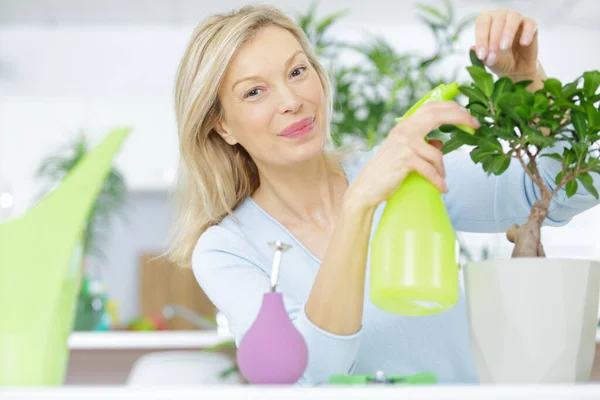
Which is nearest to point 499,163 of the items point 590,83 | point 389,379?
point 590,83

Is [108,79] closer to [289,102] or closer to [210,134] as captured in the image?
[210,134]

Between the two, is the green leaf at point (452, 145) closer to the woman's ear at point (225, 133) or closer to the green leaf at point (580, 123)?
the green leaf at point (580, 123)

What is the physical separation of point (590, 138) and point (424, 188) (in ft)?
0.62

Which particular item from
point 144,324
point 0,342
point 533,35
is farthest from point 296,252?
point 144,324

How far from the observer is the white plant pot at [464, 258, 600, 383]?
71 centimetres

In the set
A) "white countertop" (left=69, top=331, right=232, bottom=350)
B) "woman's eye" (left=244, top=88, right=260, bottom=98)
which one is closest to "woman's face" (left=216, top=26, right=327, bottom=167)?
"woman's eye" (left=244, top=88, right=260, bottom=98)

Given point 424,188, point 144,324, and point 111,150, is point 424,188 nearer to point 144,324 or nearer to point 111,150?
point 111,150

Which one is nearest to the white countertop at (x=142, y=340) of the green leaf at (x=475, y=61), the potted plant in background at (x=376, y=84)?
the potted plant in background at (x=376, y=84)

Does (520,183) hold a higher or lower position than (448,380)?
higher

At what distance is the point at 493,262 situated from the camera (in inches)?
28.8

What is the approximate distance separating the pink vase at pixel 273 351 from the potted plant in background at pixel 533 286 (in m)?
0.19

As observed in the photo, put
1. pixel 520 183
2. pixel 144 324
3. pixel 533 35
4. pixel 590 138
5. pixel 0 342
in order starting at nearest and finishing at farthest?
pixel 0 342 < pixel 590 138 < pixel 533 35 < pixel 520 183 < pixel 144 324

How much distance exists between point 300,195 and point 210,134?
0.24 metres

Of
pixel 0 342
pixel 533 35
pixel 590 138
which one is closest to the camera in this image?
pixel 0 342
